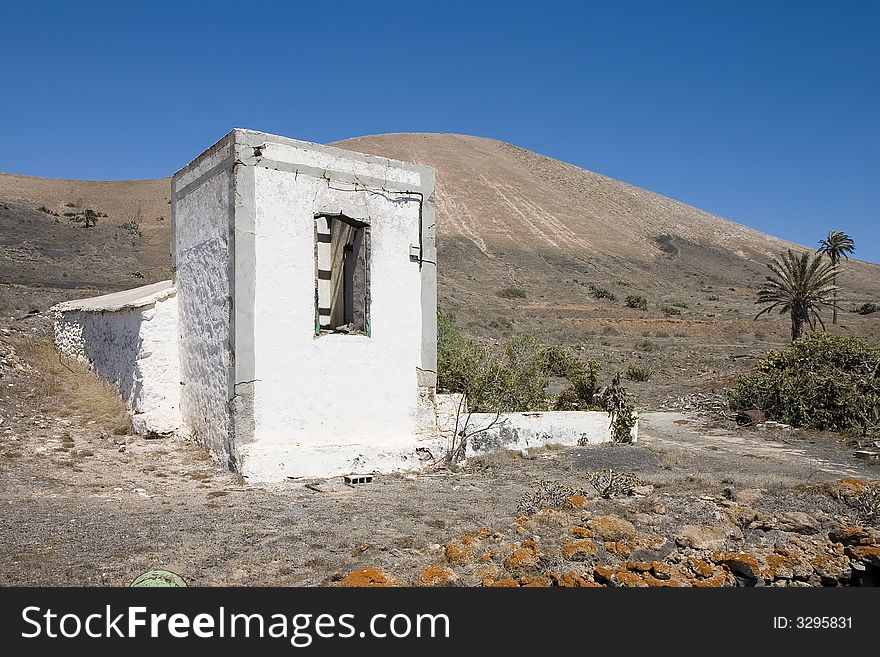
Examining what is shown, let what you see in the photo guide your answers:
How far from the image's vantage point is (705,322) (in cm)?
3441

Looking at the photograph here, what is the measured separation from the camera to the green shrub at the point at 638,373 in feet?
70.7

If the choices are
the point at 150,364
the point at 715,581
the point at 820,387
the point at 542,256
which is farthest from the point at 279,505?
the point at 542,256

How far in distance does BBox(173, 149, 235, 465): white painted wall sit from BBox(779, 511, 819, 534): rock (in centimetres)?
608

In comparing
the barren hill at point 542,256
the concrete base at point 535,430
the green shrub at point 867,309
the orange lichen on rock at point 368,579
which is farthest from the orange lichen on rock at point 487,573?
the green shrub at point 867,309

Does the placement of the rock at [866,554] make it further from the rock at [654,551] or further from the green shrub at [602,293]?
the green shrub at [602,293]

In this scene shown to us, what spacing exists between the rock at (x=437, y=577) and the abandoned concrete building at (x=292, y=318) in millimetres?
3959

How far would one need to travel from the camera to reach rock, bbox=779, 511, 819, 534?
5.68 metres

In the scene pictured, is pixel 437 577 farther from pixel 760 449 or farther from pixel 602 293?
pixel 602 293

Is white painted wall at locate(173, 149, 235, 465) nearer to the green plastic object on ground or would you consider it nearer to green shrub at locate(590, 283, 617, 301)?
the green plastic object on ground

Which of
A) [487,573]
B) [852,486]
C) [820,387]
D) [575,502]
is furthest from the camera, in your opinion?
[820,387]

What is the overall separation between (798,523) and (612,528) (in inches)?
68.0

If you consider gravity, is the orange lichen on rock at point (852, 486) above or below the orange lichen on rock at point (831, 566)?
above

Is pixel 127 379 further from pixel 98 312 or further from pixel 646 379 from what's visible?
pixel 646 379

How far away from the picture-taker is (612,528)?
553 centimetres
